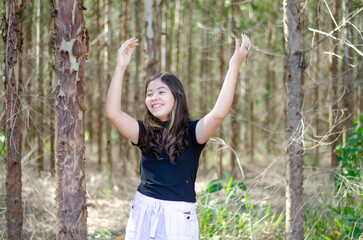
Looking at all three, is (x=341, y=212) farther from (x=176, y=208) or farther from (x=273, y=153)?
(x=273, y=153)

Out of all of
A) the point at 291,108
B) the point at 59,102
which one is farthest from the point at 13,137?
the point at 291,108

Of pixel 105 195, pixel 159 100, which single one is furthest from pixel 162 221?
pixel 105 195

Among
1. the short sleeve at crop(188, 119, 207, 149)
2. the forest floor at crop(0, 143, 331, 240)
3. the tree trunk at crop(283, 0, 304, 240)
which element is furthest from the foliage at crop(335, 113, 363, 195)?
the short sleeve at crop(188, 119, 207, 149)

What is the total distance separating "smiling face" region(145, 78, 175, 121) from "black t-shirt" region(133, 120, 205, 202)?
7.4 inches

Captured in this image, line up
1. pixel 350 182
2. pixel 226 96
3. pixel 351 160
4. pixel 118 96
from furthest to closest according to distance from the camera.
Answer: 1. pixel 351 160
2. pixel 350 182
3. pixel 118 96
4. pixel 226 96

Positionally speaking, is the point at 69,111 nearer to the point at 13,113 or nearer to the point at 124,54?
the point at 124,54

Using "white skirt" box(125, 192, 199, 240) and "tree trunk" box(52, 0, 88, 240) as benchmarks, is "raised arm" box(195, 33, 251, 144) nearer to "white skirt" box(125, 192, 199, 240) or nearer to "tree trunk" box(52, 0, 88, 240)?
"white skirt" box(125, 192, 199, 240)

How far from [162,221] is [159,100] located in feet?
2.38

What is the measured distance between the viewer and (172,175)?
2.48 m

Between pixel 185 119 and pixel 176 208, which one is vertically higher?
pixel 185 119

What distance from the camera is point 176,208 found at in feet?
7.96

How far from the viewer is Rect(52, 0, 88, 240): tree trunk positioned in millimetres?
2648

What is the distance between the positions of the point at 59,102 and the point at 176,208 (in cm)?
99

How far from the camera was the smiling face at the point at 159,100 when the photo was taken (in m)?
2.59
